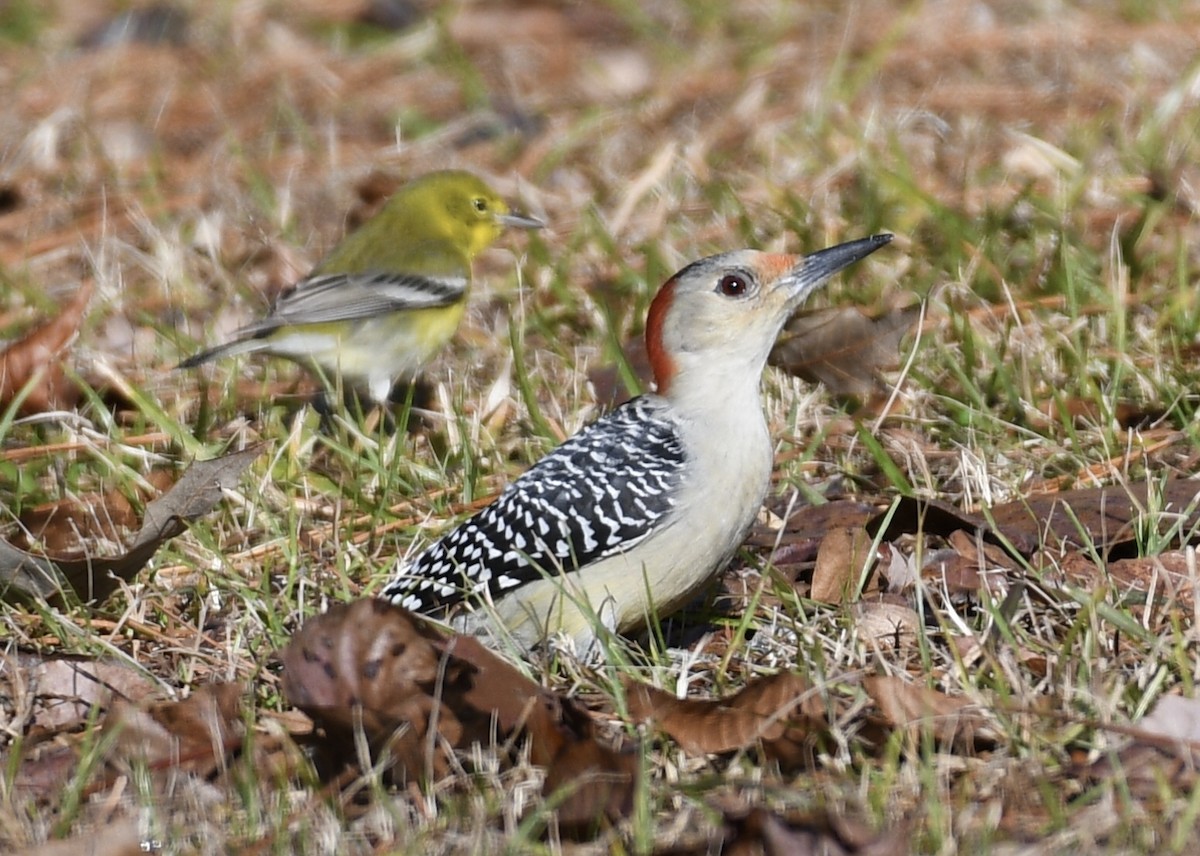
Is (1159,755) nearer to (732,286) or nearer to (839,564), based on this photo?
(839,564)

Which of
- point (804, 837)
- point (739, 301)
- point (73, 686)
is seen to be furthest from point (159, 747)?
point (739, 301)

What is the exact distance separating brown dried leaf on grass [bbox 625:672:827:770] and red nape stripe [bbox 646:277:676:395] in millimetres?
1268

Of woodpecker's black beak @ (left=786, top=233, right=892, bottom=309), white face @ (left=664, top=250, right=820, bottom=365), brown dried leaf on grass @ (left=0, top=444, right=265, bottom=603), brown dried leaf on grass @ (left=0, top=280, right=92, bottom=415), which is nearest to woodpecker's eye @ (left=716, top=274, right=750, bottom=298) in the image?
white face @ (left=664, top=250, right=820, bottom=365)

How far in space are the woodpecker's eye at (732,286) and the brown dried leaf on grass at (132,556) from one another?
1.34 metres

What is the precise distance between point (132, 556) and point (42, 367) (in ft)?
5.36

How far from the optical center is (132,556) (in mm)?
4234

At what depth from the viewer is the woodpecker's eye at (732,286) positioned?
461 centimetres

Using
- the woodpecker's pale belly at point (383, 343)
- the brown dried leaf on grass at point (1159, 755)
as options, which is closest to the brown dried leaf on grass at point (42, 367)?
the woodpecker's pale belly at point (383, 343)

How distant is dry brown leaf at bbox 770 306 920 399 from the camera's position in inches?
197

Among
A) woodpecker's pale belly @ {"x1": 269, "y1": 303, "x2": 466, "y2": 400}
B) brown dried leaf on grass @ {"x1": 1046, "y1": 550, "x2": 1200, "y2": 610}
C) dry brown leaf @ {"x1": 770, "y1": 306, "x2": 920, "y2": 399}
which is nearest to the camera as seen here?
brown dried leaf on grass @ {"x1": 1046, "y1": 550, "x2": 1200, "y2": 610}

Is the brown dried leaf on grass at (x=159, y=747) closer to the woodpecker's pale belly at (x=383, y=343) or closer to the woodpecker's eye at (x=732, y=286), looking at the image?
the woodpecker's eye at (x=732, y=286)

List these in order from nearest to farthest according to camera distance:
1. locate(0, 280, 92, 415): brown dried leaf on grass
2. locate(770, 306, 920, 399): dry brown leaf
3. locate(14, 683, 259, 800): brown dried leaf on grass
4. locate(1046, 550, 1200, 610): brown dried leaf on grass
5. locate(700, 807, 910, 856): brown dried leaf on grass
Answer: locate(700, 807, 910, 856): brown dried leaf on grass
locate(14, 683, 259, 800): brown dried leaf on grass
locate(1046, 550, 1200, 610): brown dried leaf on grass
locate(770, 306, 920, 399): dry brown leaf
locate(0, 280, 92, 415): brown dried leaf on grass

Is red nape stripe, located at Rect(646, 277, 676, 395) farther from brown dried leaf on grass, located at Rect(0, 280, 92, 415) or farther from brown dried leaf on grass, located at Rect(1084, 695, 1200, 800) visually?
brown dried leaf on grass, located at Rect(0, 280, 92, 415)

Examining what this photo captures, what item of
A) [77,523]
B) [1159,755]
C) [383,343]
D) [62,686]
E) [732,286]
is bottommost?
[383,343]
